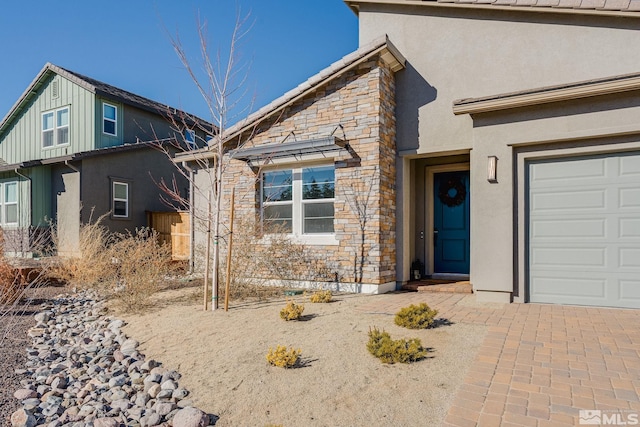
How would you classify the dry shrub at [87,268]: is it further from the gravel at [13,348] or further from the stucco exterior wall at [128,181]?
the stucco exterior wall at [128,181]

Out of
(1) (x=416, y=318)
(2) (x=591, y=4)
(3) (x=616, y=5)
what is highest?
(2) (x=591, y=4)

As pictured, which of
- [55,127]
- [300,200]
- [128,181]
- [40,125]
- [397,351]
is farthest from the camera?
[40,125]

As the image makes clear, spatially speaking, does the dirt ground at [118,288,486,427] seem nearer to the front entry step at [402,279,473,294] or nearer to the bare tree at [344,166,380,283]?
the bare tree at [344,166,380,283]

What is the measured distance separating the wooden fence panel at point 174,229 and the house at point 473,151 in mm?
5356

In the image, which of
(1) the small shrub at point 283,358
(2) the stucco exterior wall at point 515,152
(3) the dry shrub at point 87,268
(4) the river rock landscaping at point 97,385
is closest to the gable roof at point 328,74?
(2) the stucco exterior wall at point 515,152

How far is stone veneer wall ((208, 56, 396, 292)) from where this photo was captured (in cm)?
784

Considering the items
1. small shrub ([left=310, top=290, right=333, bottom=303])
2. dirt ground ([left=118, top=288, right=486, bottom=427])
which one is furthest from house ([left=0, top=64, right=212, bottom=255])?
dirt ground ([left=118, top=288, right=486, bottom=427])

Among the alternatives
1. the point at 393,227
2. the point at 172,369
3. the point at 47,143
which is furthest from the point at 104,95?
the point at 172,369

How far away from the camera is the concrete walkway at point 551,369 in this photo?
3.02 meters

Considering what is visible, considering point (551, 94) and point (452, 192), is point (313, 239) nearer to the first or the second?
point (452, 192)

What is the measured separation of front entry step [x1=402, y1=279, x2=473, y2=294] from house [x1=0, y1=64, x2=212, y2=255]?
952 cm

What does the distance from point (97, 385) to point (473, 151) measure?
6485 mm

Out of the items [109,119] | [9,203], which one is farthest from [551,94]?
[9,203]

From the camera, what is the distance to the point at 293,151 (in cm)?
860
